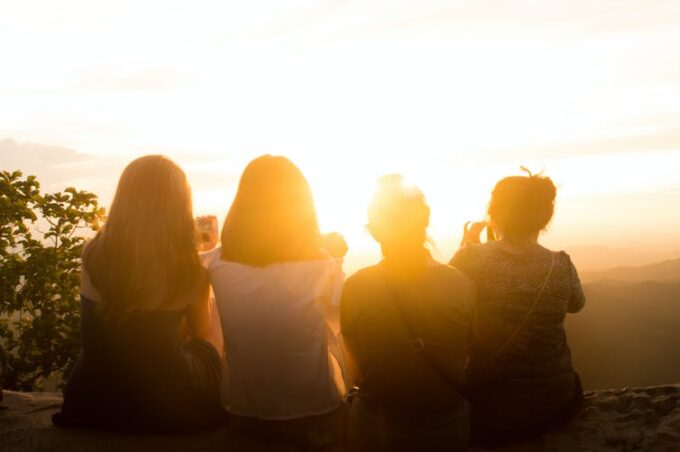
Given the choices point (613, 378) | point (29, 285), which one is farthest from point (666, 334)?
point (29, 285)

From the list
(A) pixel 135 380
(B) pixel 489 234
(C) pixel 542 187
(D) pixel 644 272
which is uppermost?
(C) pixel 542 187

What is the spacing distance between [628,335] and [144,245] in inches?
2741

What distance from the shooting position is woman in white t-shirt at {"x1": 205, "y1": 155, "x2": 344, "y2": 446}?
416cm

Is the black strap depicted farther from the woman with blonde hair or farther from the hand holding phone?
the hand holding phone

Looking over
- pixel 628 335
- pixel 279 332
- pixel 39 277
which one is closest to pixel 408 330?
pixel 279 332

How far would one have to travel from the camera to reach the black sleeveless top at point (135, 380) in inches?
171

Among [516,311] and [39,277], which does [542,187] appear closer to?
[516,311]

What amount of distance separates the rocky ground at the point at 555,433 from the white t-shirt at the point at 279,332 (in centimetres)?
41

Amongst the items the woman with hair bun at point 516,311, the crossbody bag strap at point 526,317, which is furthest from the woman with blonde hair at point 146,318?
the crossbody bag strap at point 526,317

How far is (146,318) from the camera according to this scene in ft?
14.1

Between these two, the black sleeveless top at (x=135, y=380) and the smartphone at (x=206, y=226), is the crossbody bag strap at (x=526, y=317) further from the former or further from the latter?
the smartphone at (x=206, y=226)

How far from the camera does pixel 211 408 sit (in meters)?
4.71

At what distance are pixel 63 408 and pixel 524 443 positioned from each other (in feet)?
12.2

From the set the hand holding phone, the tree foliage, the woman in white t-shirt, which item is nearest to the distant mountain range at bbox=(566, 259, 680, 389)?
the tree foliage
